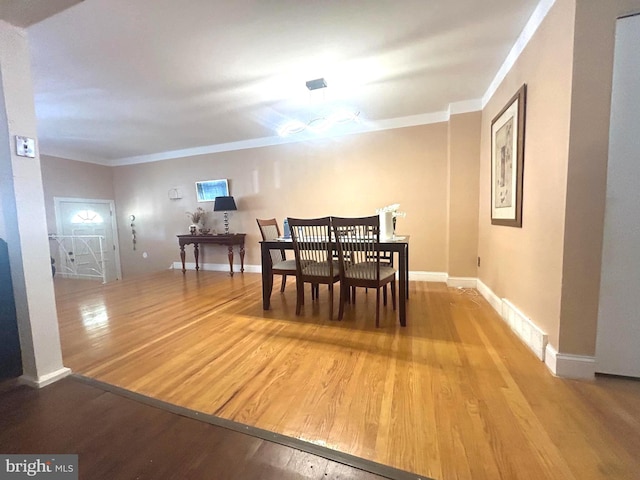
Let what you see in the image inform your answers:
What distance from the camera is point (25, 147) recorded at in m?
1.54

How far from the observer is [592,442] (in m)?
1.11

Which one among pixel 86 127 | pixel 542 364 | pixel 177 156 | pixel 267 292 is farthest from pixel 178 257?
pixel 542 364

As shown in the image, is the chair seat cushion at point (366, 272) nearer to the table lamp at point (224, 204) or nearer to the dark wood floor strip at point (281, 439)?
the dark wood floor strip at point (281, 439)

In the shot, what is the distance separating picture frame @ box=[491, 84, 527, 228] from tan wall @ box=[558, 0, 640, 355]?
624 mm

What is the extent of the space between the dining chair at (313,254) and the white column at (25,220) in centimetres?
172

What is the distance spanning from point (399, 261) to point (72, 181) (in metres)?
6.41

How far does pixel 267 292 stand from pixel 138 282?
285cm

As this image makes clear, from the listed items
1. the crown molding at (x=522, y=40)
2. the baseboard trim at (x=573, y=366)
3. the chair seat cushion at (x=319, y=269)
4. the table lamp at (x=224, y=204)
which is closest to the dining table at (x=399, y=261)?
the chair seat cushion at (x=319, y=269)

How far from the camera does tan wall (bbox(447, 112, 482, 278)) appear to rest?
3416 millimetres

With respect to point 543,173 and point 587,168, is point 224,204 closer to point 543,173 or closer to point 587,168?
point 543,173

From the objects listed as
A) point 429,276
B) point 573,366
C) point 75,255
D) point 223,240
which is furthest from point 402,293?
point 75,255

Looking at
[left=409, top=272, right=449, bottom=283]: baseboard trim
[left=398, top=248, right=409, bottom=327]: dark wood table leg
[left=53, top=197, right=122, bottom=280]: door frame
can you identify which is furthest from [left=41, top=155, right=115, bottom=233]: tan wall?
[left=409, top=272, right=449, bottom=283]: baseboard trim

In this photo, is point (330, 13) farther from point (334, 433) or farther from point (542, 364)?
point (542, 364)

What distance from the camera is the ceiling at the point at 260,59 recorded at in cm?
179
